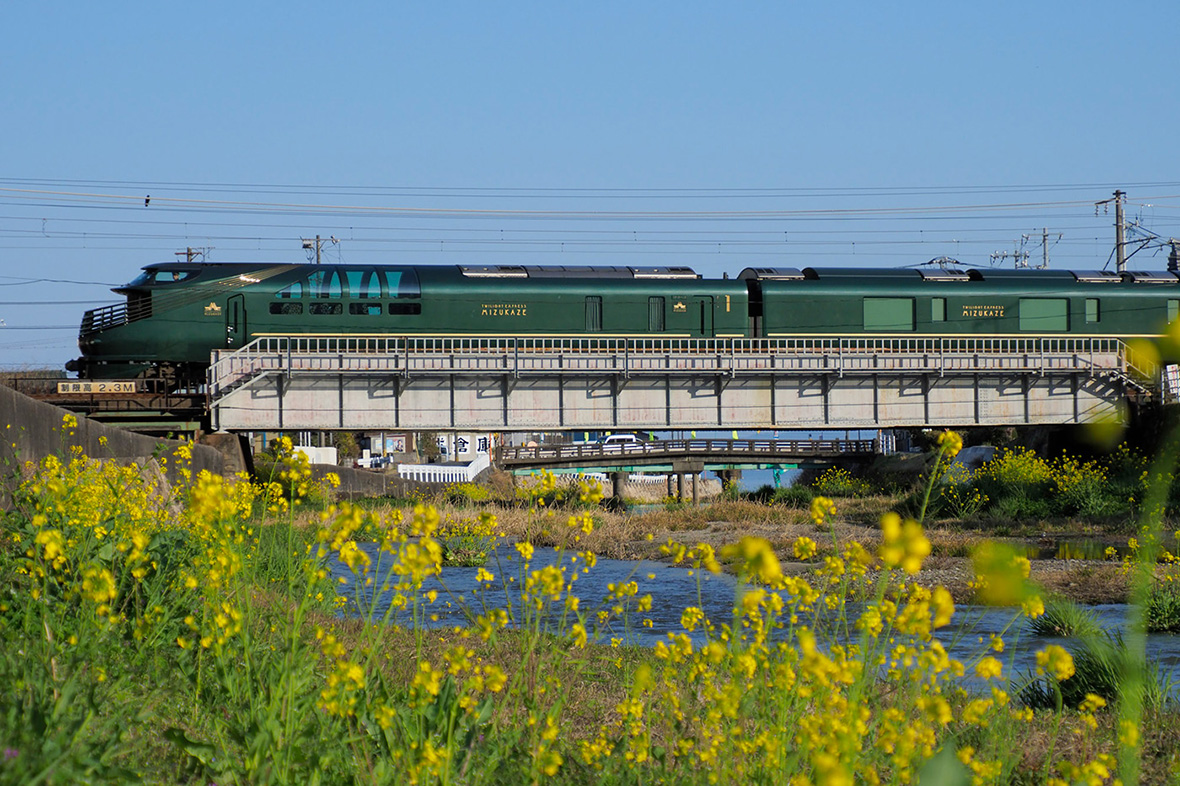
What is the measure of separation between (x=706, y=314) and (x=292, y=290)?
12.3 meters

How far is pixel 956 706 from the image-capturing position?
17.0 ft

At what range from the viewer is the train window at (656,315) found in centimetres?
3184

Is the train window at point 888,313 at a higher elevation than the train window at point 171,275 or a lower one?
lower

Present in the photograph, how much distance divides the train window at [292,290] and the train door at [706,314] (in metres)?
11.8

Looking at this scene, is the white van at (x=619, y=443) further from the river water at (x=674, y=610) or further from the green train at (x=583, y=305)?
the river water at (x=674, y=610)

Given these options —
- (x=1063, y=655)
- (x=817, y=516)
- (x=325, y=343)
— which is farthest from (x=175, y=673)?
(x=325, y=343)

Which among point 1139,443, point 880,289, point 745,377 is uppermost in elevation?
point 880,289

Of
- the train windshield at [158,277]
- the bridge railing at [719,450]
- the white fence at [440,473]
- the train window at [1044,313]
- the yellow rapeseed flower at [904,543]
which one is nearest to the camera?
the yellow rapeseed flower at [904,543]

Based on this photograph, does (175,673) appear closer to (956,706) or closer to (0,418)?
(956,706)

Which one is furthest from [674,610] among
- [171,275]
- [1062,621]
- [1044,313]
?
[1044,313]

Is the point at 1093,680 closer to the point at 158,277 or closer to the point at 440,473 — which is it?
the point at 158,277

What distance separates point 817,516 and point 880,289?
31048 millimetres

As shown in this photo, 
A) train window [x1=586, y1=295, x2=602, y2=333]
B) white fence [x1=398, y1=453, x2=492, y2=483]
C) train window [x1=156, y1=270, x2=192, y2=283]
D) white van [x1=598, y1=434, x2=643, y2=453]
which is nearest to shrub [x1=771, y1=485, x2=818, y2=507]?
train window [x1=586, y1=295, x2=602, y2=333]

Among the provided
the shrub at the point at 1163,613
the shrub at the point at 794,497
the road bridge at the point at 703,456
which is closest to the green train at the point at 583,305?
the shrub at the point at 794,497
